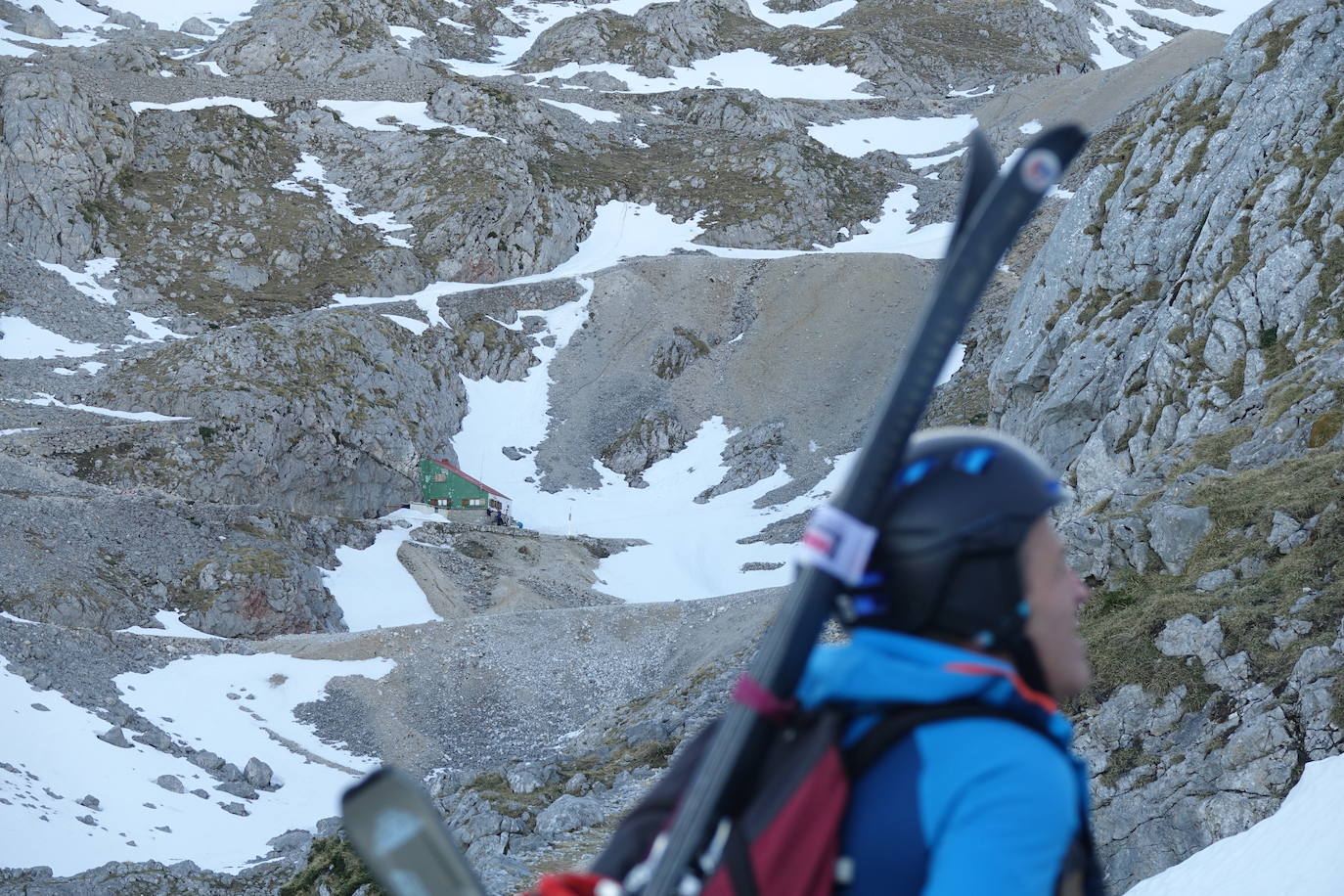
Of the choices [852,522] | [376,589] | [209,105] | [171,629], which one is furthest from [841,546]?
[209,105]

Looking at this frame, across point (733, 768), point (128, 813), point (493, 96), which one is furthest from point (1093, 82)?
point (733, 768)

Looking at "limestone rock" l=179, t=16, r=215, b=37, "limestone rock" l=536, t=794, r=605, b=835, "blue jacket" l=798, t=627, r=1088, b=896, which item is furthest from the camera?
"limestone rock" l=179, t=16, r=215, b=37

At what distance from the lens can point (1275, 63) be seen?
37.8 meters

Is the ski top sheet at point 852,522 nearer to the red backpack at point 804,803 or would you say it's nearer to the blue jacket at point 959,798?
the red backpack at point 804,803

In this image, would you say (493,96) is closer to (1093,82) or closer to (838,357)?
(838,357)

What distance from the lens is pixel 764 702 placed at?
8.23 ft

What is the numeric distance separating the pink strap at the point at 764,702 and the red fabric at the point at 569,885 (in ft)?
2.03

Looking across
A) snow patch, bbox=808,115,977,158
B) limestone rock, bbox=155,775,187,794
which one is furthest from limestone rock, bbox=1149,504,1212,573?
snow patch, bbox=808,115,977,158

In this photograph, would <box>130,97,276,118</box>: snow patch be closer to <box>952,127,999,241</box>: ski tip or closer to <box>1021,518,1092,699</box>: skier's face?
<box>952,127,999,241</box>: ski tip

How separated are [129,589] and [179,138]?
72.7 m

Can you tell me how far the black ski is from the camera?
2.75 m

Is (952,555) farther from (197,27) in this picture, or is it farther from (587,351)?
(197,27)

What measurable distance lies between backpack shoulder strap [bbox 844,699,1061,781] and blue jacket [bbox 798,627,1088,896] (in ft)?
0.05

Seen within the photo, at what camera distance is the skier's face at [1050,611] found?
2.71 m
